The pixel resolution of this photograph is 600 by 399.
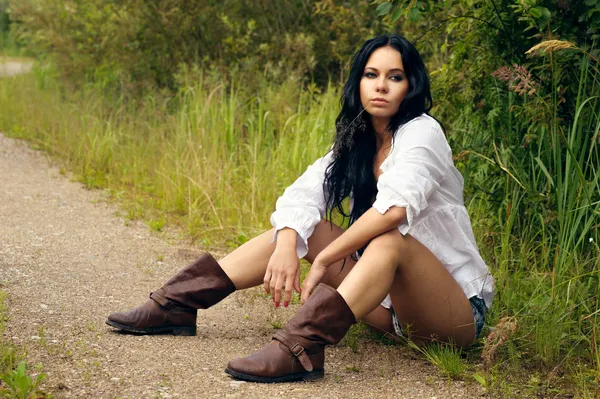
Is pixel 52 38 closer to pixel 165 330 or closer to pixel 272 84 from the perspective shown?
pixel 272 84

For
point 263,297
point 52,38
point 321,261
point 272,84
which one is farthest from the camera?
point 52,38

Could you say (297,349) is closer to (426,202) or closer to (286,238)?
(286,238)

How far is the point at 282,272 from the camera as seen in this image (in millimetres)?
3104

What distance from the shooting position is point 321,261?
10.0 feet

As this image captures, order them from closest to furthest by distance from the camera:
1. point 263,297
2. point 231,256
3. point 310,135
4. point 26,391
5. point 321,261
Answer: point 26,391 → point 321,261 → point 231,256 → point 263,297 → point 310,135

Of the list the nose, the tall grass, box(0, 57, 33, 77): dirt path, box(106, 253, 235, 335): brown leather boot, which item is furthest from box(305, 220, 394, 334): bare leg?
box(0, 57, 33, 77): dirt path

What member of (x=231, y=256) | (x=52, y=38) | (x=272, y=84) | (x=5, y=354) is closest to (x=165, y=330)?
(x=231, y=256)

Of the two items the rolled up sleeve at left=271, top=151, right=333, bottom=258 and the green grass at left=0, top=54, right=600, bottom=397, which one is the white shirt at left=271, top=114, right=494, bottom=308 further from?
the green grass at left=0, top=54, right=600, bottom=397

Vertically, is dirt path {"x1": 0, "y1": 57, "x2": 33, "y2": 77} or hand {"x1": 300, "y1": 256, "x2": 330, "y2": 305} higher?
hand {"x1": 300, "y1": 256, "x2": 330, "y2": 305}

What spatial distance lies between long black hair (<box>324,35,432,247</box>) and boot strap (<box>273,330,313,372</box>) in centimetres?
62

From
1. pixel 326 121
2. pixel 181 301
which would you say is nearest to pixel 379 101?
pixel 181 301

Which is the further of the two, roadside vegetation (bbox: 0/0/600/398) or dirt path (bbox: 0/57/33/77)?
dirt path (bbox: 0/57/33/77)

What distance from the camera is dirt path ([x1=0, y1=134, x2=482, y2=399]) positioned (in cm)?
291

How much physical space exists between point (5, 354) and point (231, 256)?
90cm
